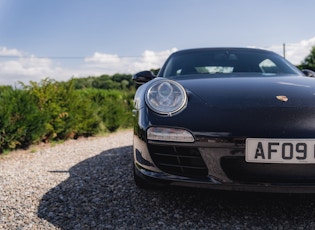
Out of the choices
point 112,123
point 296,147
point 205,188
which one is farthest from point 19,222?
point 112,123

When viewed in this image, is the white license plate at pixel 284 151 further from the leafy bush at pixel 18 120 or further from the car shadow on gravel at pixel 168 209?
the leafy bush at pixel 18 120

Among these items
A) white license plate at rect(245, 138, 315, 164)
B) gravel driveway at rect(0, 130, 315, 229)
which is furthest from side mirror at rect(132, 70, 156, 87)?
white license plate at rect(245, 138, 315, 164)

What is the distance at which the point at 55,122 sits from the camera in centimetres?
604

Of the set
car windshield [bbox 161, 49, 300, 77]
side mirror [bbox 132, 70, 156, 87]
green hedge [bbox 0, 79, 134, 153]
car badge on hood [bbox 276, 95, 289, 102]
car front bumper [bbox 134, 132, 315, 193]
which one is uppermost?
car windshield [bbox 161, 49, 300, 77]

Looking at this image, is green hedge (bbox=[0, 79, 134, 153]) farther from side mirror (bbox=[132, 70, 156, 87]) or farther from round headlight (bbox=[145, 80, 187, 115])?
round headlight (bbox=[145, 80, 187, 115])

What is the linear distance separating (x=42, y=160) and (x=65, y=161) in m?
0.40

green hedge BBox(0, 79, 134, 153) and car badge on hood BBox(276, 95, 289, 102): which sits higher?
car badge on hood BBox(276, 95, 289, 102)

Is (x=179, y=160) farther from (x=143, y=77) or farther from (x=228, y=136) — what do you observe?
(x=143, y=77)

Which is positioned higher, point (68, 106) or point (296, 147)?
point (296, 147)

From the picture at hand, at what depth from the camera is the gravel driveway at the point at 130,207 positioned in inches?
75.6

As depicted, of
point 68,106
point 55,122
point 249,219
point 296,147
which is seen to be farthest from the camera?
point 68,106

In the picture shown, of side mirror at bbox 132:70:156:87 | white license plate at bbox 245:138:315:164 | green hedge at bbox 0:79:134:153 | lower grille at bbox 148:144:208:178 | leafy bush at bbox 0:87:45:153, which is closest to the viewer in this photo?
white license plate at bbox 245:138:315:164

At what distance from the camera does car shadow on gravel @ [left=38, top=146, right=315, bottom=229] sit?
6.25 feet

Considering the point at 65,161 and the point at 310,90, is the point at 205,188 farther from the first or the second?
the point at 65,161
